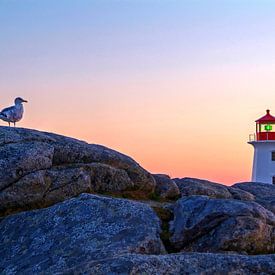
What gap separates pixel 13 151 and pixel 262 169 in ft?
154

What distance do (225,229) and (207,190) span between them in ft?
27.8

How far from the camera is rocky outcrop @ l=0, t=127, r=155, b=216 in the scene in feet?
58.1

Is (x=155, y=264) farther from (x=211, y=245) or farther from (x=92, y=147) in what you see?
(x=92, y=147)

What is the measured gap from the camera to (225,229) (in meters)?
13.6

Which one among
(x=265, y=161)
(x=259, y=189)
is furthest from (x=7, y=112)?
(x=265, y=161)

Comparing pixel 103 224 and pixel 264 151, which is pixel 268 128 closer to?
pixel 264 151

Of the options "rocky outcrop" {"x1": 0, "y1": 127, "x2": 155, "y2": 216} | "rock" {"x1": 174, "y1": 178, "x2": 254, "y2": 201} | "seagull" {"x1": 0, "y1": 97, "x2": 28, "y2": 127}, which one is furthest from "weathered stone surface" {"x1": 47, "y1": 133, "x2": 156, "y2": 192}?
"seagull" {"x1": 0, "y1": 97, "x2": 28, "y2": 127}

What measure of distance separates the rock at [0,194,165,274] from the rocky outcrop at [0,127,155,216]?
1783 millimetres

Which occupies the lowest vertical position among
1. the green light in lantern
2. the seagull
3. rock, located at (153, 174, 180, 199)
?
rock, located at (153, 174, 180, 199)

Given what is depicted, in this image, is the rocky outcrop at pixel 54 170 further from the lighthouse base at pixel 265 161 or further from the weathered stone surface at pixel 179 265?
the lighthouse base at pixel 265 161

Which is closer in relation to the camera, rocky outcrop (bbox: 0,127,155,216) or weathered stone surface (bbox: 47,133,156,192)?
rocky outcrop (bbox: 0,127,155,216)

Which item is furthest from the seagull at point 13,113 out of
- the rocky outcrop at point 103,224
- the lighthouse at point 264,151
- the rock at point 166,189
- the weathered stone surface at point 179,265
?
the lighthouse at point 264,151

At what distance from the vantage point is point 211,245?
13.5 m

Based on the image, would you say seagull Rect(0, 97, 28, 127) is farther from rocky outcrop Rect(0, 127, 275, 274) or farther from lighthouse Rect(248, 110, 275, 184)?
lighthouse Rect(248, 110, 275, 184)
